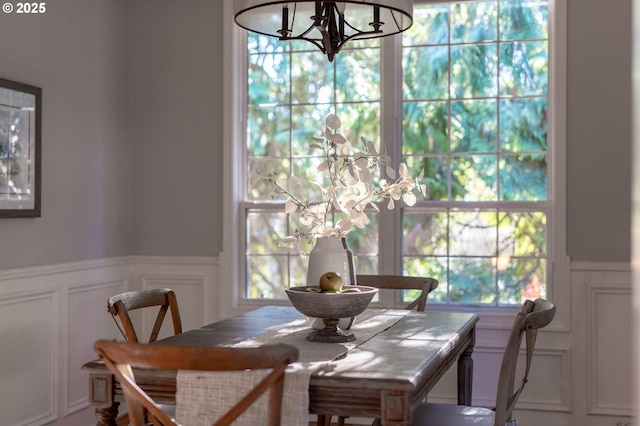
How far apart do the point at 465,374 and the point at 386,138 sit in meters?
1.69

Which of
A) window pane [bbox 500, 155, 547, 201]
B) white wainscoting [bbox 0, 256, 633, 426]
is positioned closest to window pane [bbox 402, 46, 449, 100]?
window pane [bbox 500, 155, 547, 201]

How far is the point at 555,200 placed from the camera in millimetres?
4473

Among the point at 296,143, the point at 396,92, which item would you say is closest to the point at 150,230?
the point at 296,143

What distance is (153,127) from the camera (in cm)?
514

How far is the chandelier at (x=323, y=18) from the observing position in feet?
9.09

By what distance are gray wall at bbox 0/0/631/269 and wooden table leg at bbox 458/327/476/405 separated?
1.21 meters

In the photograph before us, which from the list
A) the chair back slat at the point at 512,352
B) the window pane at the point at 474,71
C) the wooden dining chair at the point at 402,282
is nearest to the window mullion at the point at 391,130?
the window pane at the point at 474,71

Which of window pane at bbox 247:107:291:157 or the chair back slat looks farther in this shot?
window pane at bbox 247:107:291:157

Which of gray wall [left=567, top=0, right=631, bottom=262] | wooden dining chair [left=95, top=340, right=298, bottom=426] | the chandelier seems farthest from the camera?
gray wall [left=567, top=0, right=631, bottom=262]

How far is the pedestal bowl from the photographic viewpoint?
2793 mm

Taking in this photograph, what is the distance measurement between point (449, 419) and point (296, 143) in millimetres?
2382

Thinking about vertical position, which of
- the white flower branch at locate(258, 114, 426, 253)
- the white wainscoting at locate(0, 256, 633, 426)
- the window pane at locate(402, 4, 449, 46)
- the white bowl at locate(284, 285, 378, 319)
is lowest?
the white wainscoting at locate(0, 256, 633, 426)

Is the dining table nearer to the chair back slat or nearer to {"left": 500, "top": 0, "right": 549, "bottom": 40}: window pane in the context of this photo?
the chair back slat

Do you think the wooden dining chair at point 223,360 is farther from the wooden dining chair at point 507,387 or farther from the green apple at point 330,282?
the wooden dining chair at point 507,387
